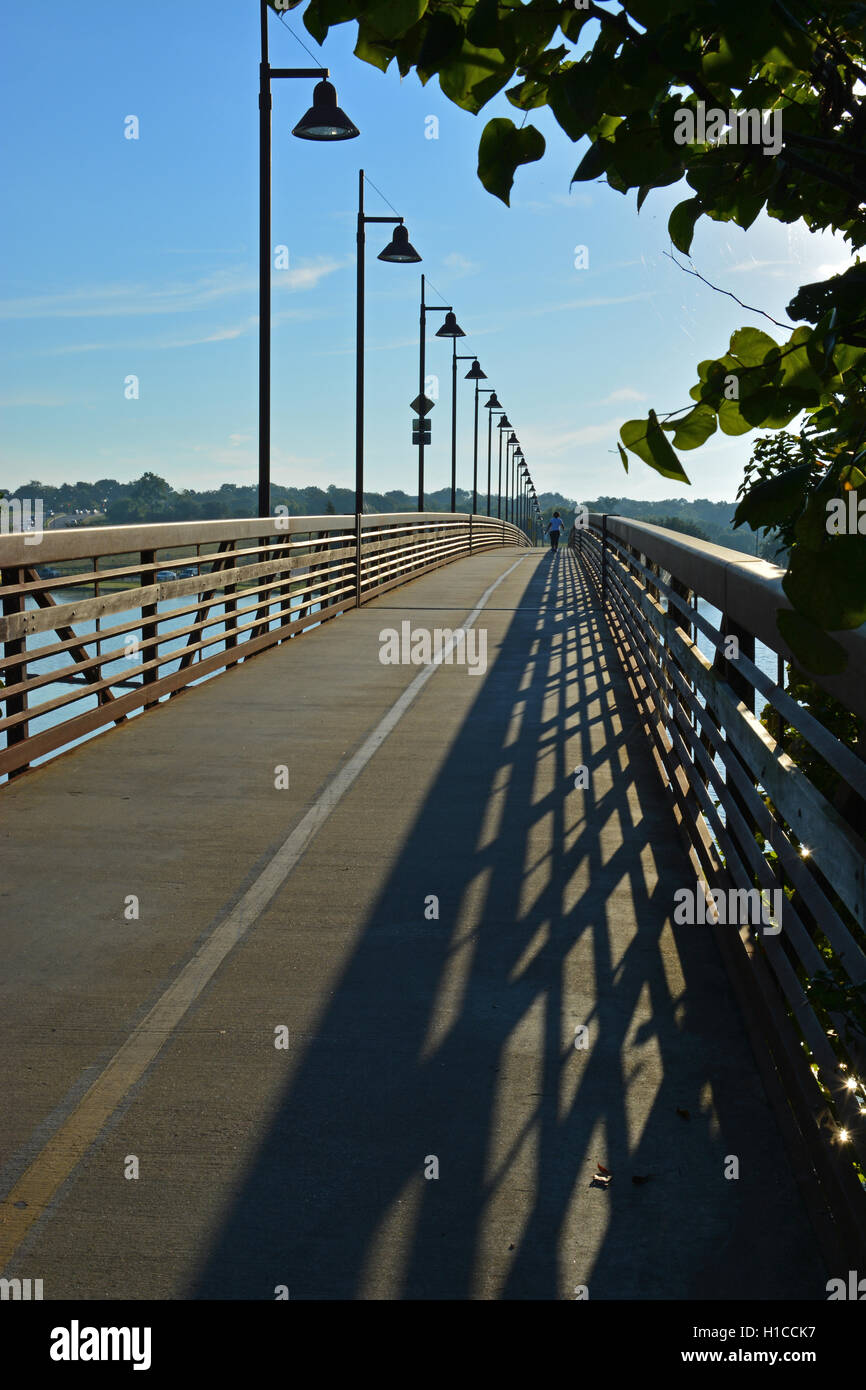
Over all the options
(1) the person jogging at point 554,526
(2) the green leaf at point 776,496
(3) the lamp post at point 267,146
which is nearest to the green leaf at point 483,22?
(2) the green leaf at point 776,496

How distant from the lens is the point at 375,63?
177 cm

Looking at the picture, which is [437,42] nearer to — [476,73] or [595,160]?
[476,73]

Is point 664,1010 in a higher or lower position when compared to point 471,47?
lower

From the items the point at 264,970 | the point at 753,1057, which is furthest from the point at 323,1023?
the point at 753,1057

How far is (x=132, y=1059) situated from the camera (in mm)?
4836

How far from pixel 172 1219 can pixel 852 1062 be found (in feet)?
6.05

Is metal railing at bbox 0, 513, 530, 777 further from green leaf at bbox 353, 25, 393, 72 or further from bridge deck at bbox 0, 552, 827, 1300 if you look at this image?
green leaf at bbox 353, 25, 393, 72

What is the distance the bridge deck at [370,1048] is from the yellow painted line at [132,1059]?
0.01 metres

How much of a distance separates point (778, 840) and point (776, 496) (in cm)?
319

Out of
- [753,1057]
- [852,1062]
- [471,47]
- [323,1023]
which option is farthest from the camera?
[323,1023]

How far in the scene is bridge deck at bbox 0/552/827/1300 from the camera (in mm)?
3594

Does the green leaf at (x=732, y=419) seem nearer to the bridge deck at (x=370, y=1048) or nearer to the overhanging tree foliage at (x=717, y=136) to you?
the overhanging tree foliage at (x=717, y=136)

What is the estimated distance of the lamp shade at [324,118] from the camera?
57.0 ft
